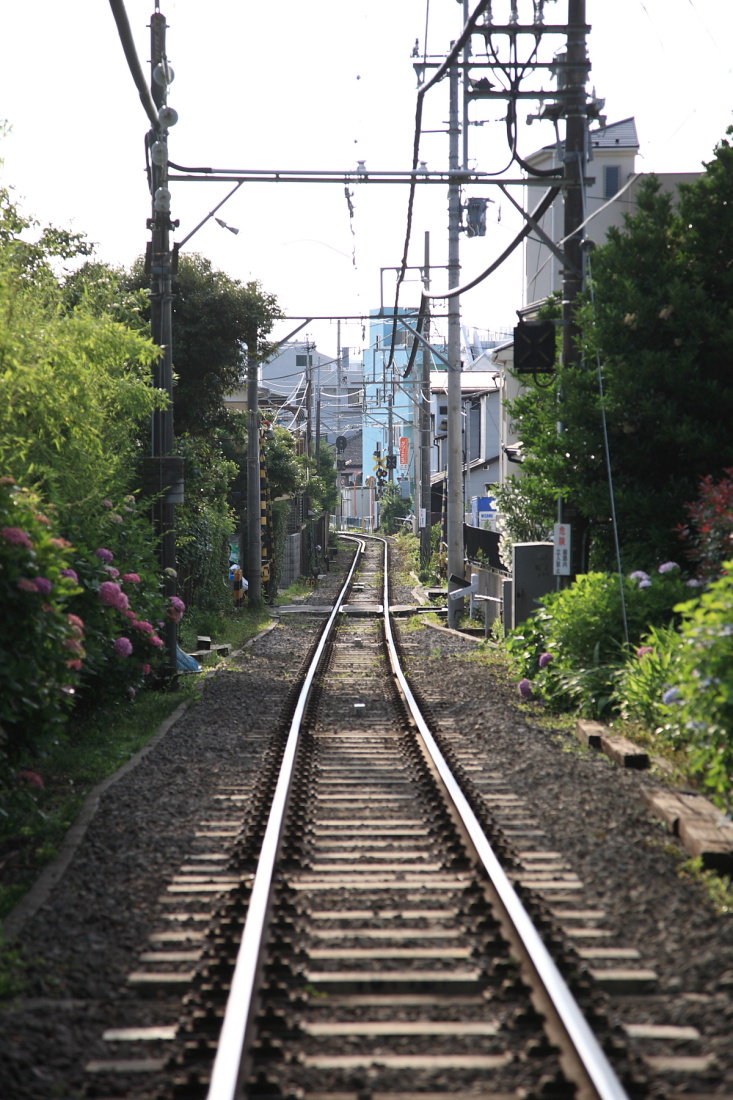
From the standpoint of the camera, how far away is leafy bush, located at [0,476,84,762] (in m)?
6.12

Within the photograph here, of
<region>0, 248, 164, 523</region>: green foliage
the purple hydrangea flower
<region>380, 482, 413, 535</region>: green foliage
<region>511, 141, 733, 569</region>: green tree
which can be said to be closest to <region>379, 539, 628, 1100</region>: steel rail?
the purple hydrangea flower

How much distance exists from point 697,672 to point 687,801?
109 centimetres

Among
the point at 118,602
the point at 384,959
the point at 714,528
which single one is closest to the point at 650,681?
the point at 714,528

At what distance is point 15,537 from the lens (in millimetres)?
6090

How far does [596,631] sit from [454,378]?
10.2 metres

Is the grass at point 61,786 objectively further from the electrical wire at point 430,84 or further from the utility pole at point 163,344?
the electrical wire at point 430,84

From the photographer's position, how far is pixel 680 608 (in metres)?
6.41

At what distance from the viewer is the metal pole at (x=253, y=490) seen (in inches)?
912

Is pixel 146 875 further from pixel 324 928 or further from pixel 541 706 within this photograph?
pixel 541 706

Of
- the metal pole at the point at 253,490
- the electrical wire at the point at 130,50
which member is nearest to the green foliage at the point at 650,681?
the electrical wire at the point at 130,50

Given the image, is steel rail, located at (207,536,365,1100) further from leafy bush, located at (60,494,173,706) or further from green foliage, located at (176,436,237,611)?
green foliage, located at (176,436,237,611)

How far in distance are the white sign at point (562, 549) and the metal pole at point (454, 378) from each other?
7628 millimetres

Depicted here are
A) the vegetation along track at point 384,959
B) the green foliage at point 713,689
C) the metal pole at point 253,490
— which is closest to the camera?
the vegetation along track at point 384,959

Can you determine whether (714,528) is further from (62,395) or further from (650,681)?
(62,395)
